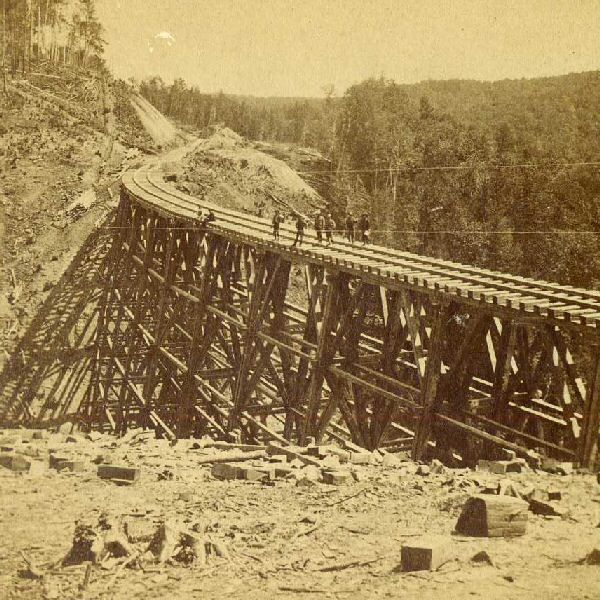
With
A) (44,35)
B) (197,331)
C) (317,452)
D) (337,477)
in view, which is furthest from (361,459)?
(44,35)

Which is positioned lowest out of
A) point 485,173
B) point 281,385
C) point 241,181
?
point 281,385

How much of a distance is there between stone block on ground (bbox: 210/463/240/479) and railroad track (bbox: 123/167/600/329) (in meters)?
3.56

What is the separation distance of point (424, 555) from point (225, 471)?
9.88 feet

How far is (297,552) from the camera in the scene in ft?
17.6

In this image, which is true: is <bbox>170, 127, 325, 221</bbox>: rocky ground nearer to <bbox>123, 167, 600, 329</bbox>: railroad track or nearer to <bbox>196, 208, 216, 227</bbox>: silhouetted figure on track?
<bbox>196, 208, 216, 227</bbox>: silhouetted figure on track

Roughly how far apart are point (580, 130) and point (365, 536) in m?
34.2

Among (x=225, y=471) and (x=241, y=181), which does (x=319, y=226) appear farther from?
(x=241, y=181)

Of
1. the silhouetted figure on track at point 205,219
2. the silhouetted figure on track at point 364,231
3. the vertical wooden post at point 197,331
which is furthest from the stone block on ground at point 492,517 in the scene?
the silhouetted figure on track at point 205,219

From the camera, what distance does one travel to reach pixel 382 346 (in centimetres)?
1209

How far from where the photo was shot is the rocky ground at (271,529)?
15.7 ft

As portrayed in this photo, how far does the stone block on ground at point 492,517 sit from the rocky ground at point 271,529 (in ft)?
0.30

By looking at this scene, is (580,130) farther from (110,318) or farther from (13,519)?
(13,519)

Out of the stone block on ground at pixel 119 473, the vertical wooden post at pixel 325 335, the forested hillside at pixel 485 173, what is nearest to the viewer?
the stone block on ground at pixel 119 473

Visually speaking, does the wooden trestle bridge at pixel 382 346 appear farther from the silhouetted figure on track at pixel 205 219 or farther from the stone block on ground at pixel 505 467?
the stone block on ground at pixel 505 467
